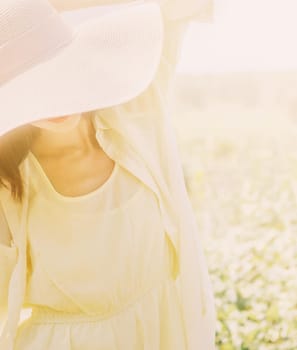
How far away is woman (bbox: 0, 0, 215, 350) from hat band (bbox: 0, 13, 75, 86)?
0.11ft

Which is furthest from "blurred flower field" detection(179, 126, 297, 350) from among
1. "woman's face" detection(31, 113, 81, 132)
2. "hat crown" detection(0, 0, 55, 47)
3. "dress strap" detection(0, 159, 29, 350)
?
"hat crown" detection(0, 0, 55, 47)

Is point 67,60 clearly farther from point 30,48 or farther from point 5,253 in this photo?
point 5,253

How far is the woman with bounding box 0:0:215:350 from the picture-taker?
223 cm

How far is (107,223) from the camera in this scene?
225cm

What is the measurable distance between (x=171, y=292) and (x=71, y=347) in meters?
0.34

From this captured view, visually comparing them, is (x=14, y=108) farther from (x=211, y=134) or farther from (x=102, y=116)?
(x=211, y=134)

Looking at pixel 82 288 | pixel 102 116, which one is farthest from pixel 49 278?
pixel 102 116

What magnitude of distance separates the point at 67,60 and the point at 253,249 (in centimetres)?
271

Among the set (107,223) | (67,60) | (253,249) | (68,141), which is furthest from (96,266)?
(253,249)

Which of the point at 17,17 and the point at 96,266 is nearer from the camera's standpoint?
the point at 17,17

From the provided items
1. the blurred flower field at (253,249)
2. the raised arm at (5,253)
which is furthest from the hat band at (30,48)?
the blurred flower field at (253,249)

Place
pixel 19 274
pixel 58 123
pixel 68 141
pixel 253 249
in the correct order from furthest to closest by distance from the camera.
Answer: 1. pixel 253 249
2. pixel 68 141
3. pixel 19 274
4. pixel 58 123

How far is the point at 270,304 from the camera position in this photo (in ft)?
12.9

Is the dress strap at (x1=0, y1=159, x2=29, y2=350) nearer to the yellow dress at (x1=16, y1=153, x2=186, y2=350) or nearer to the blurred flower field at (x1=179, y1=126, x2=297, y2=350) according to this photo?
the yellow dress at (x1=16, y1=153, x2=186, y2=350)
